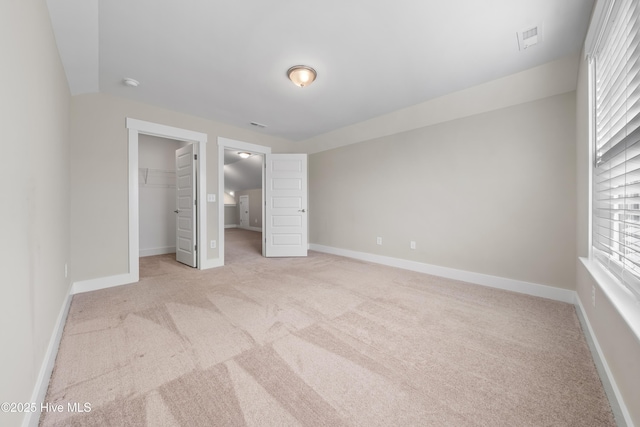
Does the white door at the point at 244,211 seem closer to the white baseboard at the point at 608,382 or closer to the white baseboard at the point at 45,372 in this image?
the white baseboard at the point at 45,372

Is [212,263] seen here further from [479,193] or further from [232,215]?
[232,215]

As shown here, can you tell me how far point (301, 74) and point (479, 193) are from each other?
2.62 metres

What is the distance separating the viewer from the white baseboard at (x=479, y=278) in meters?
2.59

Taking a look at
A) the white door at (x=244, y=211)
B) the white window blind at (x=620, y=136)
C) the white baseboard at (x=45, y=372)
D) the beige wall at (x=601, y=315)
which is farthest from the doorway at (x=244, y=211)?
the white window blind at (x=620, y=136)

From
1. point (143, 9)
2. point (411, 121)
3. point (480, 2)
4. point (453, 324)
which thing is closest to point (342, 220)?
point (411, 121)

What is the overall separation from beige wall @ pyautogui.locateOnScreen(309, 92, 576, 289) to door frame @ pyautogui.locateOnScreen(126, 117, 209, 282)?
2.61 meters

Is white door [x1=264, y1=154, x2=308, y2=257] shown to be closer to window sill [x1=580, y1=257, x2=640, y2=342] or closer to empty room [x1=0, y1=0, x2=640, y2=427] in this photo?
empty room [x1=0, y1=0, x2=640, y2=427]

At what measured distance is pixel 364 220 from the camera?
14.6ft

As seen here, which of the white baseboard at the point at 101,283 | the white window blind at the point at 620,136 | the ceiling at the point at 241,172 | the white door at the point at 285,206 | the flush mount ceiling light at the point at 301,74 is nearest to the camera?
the white window blind at the point at 620,136

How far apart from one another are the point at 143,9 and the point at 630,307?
11.3ft

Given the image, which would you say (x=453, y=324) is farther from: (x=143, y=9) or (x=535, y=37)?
(x=143, y=9)

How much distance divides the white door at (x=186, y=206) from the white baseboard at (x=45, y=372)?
1.90m

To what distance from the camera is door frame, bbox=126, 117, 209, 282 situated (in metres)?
3.18

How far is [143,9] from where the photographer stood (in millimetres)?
1756
